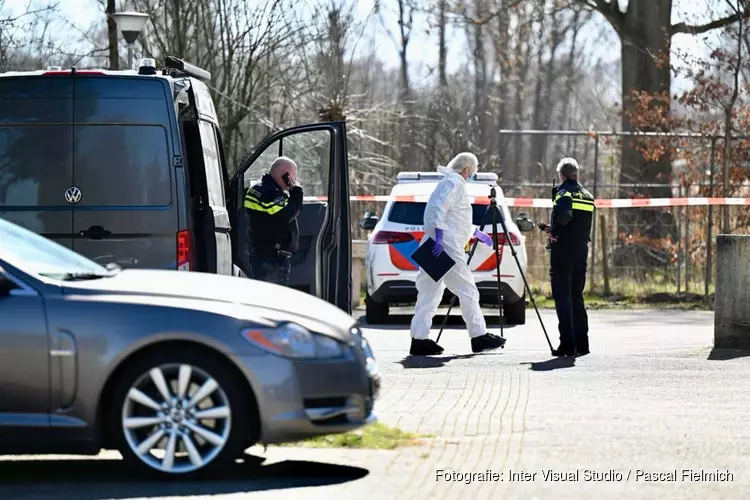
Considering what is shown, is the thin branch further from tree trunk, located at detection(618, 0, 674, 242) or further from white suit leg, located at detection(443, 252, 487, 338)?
white suit leg, located at detection(443, 252, 487, 338)

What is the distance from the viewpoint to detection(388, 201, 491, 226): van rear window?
674 inches

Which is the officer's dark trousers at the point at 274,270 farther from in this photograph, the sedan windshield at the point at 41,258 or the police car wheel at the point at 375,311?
the sedan windshield at the point at 41,258

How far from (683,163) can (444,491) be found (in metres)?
19.7

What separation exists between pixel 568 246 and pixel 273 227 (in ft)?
8.29

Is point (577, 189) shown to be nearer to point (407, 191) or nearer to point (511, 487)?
point (407, 191)

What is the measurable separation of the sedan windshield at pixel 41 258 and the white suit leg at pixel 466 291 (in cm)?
586

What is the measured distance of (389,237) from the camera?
17.1 m

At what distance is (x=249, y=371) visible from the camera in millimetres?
7371

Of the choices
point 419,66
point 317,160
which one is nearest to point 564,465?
point 317,160

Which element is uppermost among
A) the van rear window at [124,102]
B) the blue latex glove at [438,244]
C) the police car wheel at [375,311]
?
the van rear window at [124,102]

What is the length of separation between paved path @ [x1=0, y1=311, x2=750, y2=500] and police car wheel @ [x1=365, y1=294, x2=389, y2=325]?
4586 mm

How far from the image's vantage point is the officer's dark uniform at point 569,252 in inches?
532

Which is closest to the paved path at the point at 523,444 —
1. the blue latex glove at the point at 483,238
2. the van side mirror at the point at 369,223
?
the blue latex glove at the point at 483,238

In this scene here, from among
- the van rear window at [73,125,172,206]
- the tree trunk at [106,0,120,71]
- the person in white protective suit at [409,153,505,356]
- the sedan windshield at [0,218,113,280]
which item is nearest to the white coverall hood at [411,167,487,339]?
the person in white protective suit at [409,153,505,356]
